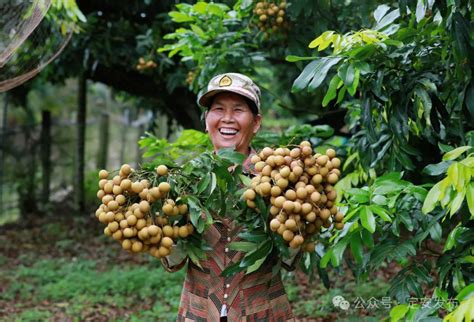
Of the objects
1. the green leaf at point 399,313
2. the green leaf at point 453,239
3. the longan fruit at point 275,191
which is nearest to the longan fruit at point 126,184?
the longan fruit at point 275,191

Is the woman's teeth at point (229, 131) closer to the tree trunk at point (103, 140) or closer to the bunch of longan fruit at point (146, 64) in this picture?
the bunch of longan fruit at point (146, 64)

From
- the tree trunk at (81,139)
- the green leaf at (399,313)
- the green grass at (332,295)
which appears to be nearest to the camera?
the green leaf at (399,313)

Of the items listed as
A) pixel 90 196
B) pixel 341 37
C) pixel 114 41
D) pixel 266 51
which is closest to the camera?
pixel 341 37

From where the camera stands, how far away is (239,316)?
2402mm

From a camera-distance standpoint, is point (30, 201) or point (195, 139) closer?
point (195, 139)

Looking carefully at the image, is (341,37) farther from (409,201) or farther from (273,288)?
(273,288)

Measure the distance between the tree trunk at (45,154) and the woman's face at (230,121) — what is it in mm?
8738

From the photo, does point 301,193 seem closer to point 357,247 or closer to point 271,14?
point 357,247

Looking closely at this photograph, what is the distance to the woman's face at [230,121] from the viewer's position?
247 cm

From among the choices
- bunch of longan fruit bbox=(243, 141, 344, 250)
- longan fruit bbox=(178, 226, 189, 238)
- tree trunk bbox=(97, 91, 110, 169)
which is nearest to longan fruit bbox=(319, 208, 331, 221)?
bunch of longan fruit bbox=(243, 141, 344, 250)

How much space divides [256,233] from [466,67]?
110 cm

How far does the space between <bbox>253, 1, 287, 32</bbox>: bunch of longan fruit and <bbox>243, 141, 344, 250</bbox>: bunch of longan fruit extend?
2.28 m

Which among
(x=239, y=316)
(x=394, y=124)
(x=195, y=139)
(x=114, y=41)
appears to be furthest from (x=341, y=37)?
(x=114, y=41)

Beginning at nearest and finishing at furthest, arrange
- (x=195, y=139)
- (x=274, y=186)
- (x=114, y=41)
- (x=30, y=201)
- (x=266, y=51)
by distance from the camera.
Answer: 1. (x=274, y=186)
2. (x=195, y=139)
3. (x=266, y=51)
4. (x=114, y=41)
5. (x=30, y=201)
